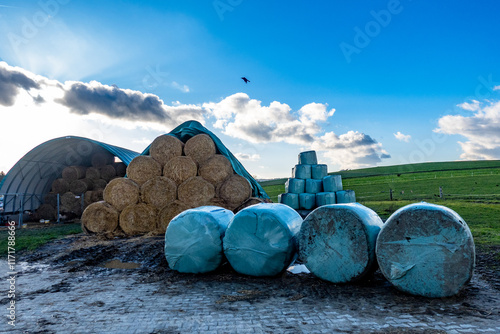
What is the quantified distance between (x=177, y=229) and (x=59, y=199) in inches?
526

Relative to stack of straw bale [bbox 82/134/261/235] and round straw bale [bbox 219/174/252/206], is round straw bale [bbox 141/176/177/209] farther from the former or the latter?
round straw bale [bbox 219/174/252/206]

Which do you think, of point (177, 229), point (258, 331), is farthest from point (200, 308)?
point (177, 229)

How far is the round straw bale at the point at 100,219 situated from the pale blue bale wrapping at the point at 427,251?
8563 millimetres

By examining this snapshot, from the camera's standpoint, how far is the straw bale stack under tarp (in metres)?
10.4

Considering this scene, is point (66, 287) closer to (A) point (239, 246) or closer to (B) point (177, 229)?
(B) point (177, 229)

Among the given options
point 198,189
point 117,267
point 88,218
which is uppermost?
point 198,189

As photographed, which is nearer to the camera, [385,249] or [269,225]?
[385,249]

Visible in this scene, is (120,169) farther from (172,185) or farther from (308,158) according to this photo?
(308,158)

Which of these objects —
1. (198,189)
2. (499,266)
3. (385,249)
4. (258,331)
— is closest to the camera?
(258,331)

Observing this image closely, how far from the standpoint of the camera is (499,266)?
18.7 feet

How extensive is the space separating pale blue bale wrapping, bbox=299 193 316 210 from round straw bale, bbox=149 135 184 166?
4475 mm

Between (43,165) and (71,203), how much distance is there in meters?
2.75

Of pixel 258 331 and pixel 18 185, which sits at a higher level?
pixel 18 185

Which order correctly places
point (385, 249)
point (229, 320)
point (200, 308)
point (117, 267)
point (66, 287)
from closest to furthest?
point (229, 320) < point (200, 308) < point (385, 249) < point (66, 287) < point (117, 267)
